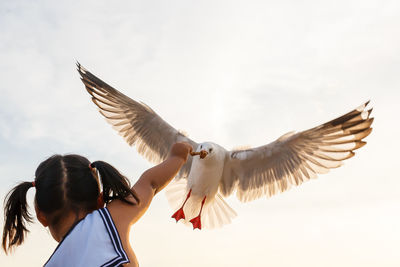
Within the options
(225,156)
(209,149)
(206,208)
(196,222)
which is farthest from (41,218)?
(206,208)

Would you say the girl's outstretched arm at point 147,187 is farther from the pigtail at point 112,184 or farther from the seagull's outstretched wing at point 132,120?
the seagull's outstretched wing at point 132,120

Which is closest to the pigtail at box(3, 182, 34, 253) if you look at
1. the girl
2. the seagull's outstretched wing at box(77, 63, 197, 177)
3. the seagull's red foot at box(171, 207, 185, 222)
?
the girl

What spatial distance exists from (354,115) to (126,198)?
3.64 m

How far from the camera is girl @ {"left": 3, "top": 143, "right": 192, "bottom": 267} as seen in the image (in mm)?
1260

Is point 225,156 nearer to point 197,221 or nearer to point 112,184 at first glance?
point 197,221

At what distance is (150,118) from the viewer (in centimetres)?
561

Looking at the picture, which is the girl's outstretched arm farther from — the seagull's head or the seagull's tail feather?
the seagull's tail feather

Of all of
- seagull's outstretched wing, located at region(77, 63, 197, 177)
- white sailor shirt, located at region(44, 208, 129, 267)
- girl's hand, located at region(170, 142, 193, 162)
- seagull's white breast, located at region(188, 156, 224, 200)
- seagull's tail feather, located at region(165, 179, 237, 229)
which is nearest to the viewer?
white sailor shirt, located at region(44, 208, 129, 267)

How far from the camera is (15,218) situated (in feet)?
5.57

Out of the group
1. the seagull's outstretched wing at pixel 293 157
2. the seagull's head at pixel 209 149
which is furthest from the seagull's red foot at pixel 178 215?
the seagull's head at pixel 209 149

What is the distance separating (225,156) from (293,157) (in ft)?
2.44

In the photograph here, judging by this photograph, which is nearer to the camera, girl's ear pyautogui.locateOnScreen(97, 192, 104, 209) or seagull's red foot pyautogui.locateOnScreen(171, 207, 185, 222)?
girl's ear pyautogui.locateOnScreen(97, 192, 104, 209)

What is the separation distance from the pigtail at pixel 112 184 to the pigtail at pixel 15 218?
348 millimetres

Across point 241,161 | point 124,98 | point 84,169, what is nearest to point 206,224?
point 241,161
